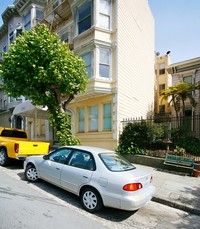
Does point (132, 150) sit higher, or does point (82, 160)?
point (82, 160)

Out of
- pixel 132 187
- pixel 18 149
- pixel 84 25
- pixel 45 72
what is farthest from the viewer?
pixel 84 25

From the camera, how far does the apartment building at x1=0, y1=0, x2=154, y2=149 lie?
12.1m

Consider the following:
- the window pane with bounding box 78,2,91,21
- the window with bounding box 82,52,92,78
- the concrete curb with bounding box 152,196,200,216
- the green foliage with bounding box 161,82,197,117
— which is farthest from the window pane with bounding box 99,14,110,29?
the concrete curb with bounding box 152,196,200,216

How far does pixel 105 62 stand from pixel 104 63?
12 centimetres

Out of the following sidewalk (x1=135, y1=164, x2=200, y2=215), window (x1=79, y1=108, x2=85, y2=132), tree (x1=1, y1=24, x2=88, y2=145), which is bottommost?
sidewalk (x1=135, y1=164, x2=200, y2=215)

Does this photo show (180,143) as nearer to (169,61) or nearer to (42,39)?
(42,39)

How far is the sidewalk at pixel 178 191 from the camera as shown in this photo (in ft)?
17.6

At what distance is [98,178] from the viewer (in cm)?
456

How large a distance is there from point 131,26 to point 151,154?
960cm

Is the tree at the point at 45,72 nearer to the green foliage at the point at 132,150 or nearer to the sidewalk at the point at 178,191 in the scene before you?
the green foliage at the point at 132,150

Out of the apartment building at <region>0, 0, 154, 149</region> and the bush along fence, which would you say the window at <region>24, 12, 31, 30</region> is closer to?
the apartment building at <region>0, 0, 154, 149</region>

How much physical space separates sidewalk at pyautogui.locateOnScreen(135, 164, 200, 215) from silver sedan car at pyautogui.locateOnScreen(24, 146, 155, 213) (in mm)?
1028

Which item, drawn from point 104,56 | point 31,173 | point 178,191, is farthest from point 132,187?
point 104,56

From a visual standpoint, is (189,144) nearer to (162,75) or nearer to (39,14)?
(162,75)
